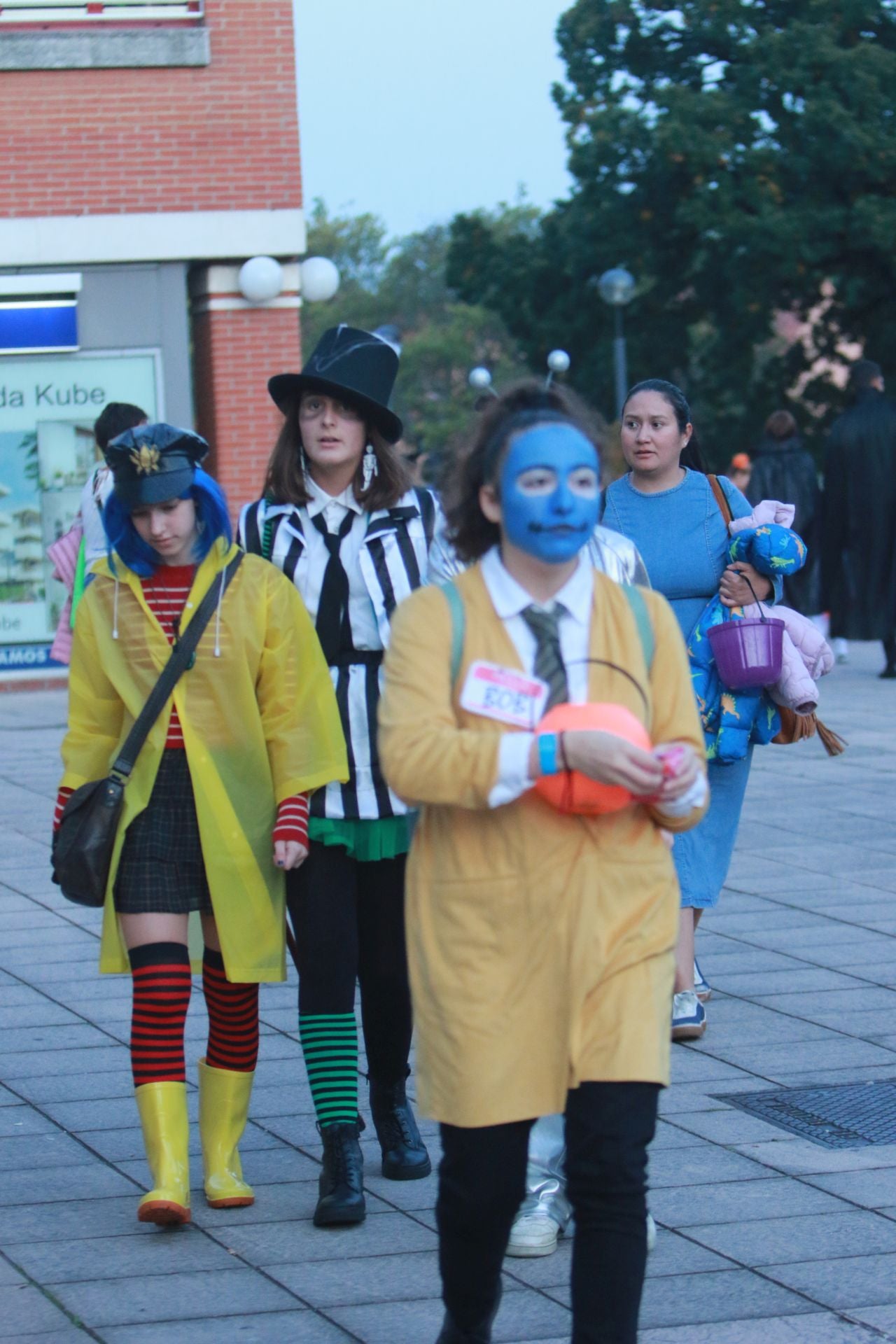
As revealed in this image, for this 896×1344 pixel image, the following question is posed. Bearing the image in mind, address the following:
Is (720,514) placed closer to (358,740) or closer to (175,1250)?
(358,740)

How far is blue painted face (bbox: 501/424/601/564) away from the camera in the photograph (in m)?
3.07

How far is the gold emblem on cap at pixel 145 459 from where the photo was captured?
166 inches

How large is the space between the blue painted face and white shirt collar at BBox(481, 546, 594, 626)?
0.07 meters

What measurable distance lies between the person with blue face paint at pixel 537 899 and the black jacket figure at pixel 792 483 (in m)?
12.2

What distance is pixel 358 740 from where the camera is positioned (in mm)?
4469

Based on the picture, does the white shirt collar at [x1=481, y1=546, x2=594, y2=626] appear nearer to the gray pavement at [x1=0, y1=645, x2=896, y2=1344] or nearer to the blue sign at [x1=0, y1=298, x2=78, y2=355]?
the gray pavement at [x1=0, y1=645, x2=896, y2=1344]

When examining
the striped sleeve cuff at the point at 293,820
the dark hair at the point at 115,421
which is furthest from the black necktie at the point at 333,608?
the dark hair at the point at 115,421

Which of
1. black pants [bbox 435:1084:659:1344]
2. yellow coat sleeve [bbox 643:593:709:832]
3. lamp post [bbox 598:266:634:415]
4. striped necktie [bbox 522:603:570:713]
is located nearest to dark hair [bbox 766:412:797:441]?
lamp post [bbox 598:266:634:415]

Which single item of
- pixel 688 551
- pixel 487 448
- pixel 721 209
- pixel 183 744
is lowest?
pixel 183 744

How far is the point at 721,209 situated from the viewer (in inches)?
1077

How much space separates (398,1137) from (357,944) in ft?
1.56

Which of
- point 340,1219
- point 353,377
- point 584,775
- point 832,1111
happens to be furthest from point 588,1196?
point 832,1111

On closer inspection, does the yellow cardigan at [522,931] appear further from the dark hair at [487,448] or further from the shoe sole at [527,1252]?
the shoe sole at [527,1252]

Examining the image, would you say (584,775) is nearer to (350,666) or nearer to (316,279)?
(350,666)
